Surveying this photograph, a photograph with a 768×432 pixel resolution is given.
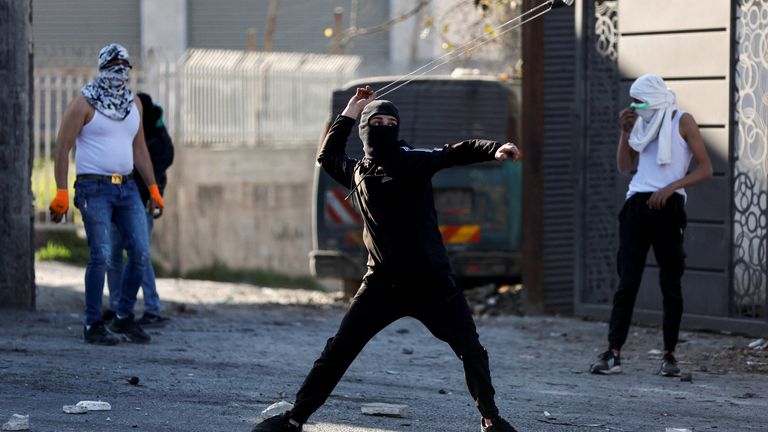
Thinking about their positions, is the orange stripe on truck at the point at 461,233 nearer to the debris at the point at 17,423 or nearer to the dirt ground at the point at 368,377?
the dirt ground at the point at 368,377

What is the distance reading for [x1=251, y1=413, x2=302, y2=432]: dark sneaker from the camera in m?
6.10

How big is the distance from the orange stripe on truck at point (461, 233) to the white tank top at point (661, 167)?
3.92 m

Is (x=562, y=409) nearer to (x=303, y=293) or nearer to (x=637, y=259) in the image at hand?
(x=637, y=259)

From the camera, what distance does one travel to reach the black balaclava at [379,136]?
239 inches

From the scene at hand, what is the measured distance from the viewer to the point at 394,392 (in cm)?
768

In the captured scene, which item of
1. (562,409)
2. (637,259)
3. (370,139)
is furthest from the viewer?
(637,259)

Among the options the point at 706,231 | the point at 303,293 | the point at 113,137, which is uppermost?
the point at 113,137

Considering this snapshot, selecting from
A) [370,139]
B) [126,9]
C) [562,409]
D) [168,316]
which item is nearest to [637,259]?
[562,409]

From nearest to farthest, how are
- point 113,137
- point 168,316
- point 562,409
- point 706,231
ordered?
point 562,409 → point 113,137 → point 706,231 → point 168,316

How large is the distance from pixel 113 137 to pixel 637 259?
3293 mm

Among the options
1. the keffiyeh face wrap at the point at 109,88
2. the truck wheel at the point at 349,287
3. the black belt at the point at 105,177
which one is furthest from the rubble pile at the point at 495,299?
the keffiyeh face wrap at the point at 109,88

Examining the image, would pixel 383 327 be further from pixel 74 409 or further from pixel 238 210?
pixel 238 210

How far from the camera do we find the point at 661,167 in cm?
818

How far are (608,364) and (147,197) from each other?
348 centimetres
